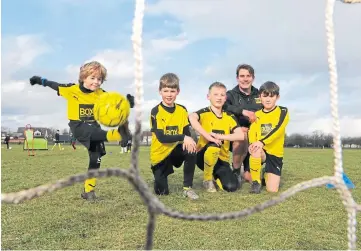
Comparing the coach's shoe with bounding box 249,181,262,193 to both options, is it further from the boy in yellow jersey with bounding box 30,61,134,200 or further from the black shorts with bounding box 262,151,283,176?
the boy in yellow jersey with bounding box 30,61,134,200

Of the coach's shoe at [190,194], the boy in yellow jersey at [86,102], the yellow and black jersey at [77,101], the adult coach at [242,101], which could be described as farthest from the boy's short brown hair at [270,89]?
the yellow and black jersey at [77,101]

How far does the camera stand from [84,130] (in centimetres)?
413

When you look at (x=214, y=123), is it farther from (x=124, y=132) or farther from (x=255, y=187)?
(x=124, y=132)

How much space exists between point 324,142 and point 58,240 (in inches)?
1933

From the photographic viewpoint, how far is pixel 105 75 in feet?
13.8

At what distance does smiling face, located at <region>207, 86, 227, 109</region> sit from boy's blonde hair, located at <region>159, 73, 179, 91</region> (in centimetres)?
50

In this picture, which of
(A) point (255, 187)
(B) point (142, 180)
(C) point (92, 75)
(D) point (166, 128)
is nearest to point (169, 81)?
(D) point (166, 128)

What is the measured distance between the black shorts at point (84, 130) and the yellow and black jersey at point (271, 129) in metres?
1.92

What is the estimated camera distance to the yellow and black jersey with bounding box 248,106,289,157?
4691mm

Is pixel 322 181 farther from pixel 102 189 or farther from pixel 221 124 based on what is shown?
pixel 102 189

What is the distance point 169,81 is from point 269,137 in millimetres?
1367

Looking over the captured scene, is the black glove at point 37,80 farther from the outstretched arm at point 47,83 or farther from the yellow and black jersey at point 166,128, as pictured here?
the yellow and black jersey at point 166,128

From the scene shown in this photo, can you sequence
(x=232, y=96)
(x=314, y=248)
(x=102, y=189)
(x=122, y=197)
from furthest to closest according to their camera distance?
(x=232, y=96) < (x=102, y=189) < (x=122, y=197) < (x=314, y=248)

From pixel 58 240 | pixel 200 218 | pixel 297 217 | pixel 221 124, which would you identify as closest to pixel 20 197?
pixel 200 218
